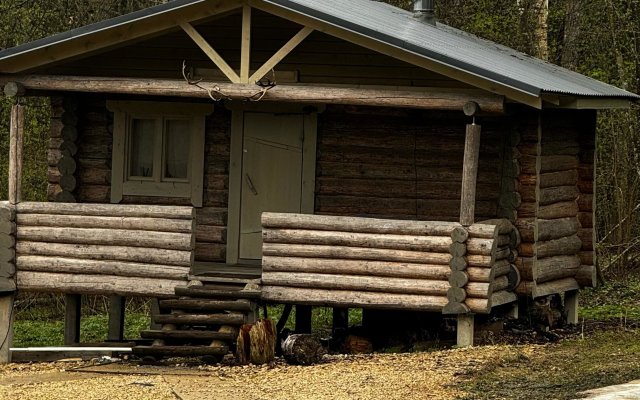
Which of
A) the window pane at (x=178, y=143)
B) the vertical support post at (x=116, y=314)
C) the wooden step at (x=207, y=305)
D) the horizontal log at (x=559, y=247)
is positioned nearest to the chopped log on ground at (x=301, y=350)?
the wooden step at (x=207, y=305)

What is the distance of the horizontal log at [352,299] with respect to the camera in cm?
1620

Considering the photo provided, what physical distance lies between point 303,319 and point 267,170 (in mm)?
2072

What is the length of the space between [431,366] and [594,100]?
14.7 feet

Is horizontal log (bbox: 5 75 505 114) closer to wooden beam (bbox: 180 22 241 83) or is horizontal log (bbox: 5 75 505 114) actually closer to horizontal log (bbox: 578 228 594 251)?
wooden beam (bbox: 180 22 241 83)

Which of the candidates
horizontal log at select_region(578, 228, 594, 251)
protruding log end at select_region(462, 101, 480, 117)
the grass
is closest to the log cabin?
protruding log end at select_region(462, 101, 480, 117)

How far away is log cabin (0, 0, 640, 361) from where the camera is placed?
1619 cm

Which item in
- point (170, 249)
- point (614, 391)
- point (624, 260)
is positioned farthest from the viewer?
point (624, 260)

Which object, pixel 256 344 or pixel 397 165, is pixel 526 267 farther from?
pixel 256 344

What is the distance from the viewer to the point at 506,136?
17672 mm

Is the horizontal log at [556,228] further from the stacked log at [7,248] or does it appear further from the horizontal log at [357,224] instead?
the stacked log at [7,248]

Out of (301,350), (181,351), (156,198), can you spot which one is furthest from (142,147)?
(301,350)

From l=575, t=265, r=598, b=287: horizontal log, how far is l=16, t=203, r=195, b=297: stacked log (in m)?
5.60

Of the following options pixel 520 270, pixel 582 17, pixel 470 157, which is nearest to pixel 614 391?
pixel 470 157

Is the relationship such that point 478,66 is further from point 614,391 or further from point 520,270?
point 614,391
